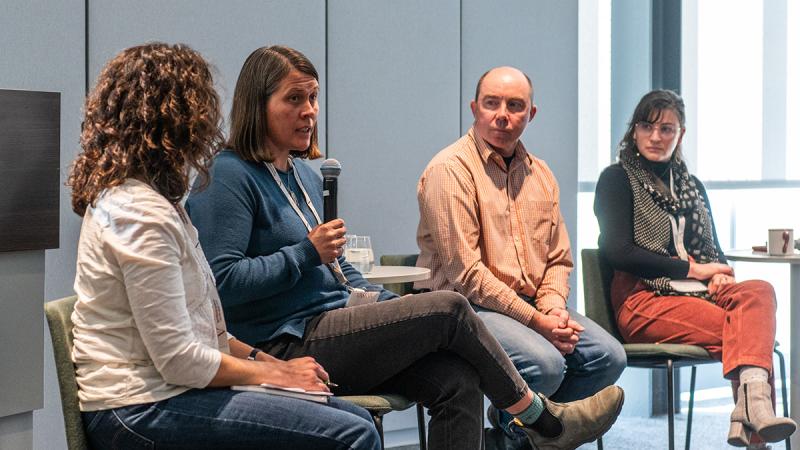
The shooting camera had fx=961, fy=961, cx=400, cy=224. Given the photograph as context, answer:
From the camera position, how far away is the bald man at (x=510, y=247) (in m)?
2.93

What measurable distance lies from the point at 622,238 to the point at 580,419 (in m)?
1.08

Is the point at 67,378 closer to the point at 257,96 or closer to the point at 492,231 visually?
the point at 257,96

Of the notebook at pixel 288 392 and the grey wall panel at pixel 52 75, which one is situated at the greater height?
the grey wall panel at pixel 52 75

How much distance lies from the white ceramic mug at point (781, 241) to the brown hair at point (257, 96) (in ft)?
6.23

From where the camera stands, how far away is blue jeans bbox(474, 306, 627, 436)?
2.76 metres

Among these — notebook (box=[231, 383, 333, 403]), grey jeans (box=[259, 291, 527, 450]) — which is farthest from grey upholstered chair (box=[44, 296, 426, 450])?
grey jeans (box=[259, 291, 527, 450])

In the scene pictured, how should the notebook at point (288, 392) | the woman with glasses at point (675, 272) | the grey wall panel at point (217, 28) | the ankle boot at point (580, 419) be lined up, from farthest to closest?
the grey wall panel at point (217, 28)
the woman with glasses at point (675, 272)
the ankle boot at point (580, 419)
the notebook at point (288, 392)

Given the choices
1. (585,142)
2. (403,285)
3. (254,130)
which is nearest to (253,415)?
(254,130)

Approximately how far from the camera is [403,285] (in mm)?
3195

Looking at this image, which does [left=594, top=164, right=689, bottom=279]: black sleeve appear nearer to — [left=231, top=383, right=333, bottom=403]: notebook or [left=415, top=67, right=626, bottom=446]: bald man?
[left=415, top=67, right=626, bottom=446]: bald man

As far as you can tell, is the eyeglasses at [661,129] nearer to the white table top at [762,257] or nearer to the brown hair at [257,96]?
the white table top at [762,257]

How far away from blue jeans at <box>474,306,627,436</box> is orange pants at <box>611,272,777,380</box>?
11.1 inches

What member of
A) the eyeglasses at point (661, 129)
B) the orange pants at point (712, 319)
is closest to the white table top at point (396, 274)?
the orange pants at point (712, 319)

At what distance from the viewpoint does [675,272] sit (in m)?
3.44
